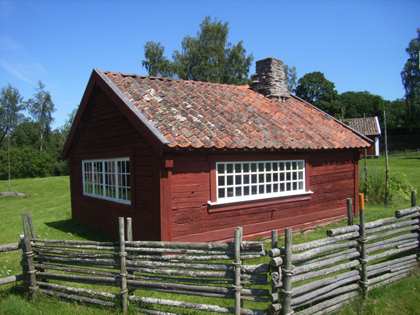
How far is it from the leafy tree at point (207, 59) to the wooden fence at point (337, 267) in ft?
92.0

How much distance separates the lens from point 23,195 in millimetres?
21000

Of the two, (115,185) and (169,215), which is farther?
(115,185)

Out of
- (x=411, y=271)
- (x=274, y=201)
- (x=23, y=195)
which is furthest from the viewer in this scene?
(x=23, y=195)

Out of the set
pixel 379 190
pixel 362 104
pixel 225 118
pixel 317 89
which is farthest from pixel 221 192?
pixel 362 104

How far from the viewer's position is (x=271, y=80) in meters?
11.7

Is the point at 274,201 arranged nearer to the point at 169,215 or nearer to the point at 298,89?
the point at 169,215

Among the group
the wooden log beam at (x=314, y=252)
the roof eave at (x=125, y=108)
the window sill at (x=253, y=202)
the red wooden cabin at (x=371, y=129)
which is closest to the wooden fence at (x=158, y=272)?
the wooden log beam at (x=314, y=252)

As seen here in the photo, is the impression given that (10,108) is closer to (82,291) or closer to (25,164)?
(25,164)

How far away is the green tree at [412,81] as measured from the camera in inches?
1608

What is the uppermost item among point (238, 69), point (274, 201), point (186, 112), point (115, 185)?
point (238, 69)

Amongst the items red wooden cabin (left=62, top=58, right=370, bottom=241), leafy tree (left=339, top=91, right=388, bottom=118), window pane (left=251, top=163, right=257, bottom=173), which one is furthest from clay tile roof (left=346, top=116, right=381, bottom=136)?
window pane (left=251, top=163, right=257, bottom=173)

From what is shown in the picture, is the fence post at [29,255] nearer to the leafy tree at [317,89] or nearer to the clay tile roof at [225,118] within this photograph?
the clay tile roof at [225,118]

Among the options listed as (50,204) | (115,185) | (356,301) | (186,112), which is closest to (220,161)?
(186,112)

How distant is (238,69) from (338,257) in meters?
29.7
